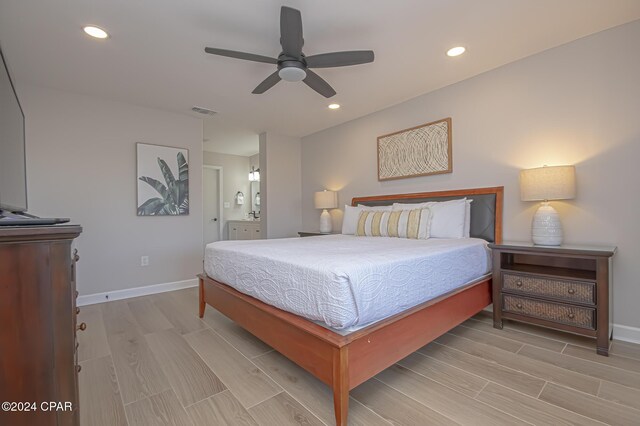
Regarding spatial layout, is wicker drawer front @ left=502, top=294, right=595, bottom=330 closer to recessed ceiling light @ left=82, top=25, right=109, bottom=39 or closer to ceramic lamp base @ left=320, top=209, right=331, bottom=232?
ceramic lamp base @ left=320, top=209, right=331, bottom=232

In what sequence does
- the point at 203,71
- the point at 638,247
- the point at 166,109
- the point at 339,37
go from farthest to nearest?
the point at 166,109 < the point at 203,71 < the point at 339,37 < the point at 638,247

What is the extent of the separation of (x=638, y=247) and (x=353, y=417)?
7.98ft

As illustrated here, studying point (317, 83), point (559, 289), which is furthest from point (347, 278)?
point (559, 289)

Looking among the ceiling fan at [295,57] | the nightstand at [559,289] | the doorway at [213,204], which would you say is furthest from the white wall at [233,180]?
the nightstand at [559,289]

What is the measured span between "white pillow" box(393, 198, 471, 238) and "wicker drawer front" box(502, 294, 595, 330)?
0.68m

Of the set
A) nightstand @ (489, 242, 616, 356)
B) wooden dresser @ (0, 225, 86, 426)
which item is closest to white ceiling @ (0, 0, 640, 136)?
nightstand @ (489, 242, 616, 356)

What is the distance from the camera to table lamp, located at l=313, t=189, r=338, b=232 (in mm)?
4449

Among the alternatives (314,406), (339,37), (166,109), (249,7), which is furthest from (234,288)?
(166,109)

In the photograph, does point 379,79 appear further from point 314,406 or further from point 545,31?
point 314,406

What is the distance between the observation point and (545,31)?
2.26 m

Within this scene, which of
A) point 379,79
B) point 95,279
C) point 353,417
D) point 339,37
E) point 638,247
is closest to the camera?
point 353,417

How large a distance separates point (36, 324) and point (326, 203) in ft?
12.3

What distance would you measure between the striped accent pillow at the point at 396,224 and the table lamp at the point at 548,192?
850 millimetres

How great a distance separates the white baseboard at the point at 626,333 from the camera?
7.01 ft
